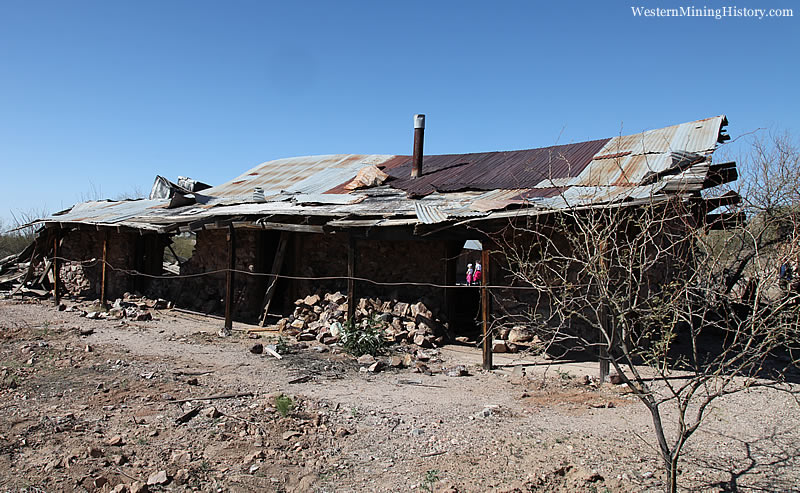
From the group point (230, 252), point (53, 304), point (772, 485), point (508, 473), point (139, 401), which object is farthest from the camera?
point (53, 304)

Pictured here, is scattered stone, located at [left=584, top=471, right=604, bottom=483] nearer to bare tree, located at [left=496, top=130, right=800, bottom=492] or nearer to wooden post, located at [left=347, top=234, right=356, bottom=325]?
bare tree, located at [left=496, top=130, right=800, bottom=492]

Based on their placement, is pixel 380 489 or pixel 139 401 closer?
pixel 380 489

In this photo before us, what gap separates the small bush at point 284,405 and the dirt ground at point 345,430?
2cm

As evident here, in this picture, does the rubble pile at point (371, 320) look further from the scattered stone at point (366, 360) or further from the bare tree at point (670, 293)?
the bare tree at point (670, 293)

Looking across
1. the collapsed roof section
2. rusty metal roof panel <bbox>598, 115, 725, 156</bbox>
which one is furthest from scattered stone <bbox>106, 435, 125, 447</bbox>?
rusty metal roof panel <bbox>598, 115, 725, 156</bbox>

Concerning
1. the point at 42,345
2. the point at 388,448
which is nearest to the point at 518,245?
the point at 388,448

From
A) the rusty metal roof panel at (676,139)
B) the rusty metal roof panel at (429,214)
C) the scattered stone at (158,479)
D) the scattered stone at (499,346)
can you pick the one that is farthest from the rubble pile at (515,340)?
the scattered stone at (158,479)

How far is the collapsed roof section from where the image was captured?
8.47m

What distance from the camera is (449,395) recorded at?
6719 millimetres

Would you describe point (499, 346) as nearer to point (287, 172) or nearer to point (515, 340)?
point (515, 340)

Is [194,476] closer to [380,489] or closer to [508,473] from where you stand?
[380,489]

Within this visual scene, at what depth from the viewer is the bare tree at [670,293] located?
11.5ft

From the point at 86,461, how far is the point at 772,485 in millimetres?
5296

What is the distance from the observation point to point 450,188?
1145cm
